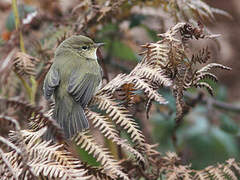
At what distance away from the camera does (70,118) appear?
2088 millimetres

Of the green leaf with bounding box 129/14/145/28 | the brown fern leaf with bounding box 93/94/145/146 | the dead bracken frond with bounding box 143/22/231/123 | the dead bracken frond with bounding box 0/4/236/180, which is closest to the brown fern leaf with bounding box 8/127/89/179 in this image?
the dead bracken frond with bounding box 0/4/236/180

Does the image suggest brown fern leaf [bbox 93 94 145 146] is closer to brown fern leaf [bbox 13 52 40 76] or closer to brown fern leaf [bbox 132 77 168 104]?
brown fern leaf [bbox 132 77 168 104]

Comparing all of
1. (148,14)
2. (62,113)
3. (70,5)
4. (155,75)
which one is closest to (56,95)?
(62,113)

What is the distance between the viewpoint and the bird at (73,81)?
2.05 meters

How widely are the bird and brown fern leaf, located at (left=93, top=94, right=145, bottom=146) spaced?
0.44ft

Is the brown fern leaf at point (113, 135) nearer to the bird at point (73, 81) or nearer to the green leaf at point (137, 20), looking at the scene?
the bird at point (73, 81)

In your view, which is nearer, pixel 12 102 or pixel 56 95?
pixel 12 102

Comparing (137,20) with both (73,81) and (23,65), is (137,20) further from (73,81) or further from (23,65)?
(23,65)

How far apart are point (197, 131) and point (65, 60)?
1.53 m

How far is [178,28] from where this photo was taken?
1774mm

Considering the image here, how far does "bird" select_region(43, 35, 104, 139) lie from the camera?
205 centimetres

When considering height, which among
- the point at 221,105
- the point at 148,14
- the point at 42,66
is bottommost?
the point at 221,105

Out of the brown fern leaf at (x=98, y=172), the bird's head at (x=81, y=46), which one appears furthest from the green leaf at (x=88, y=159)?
the brown fern leaf at (x=98, y=172)

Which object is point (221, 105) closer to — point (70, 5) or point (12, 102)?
point (70, 5)
